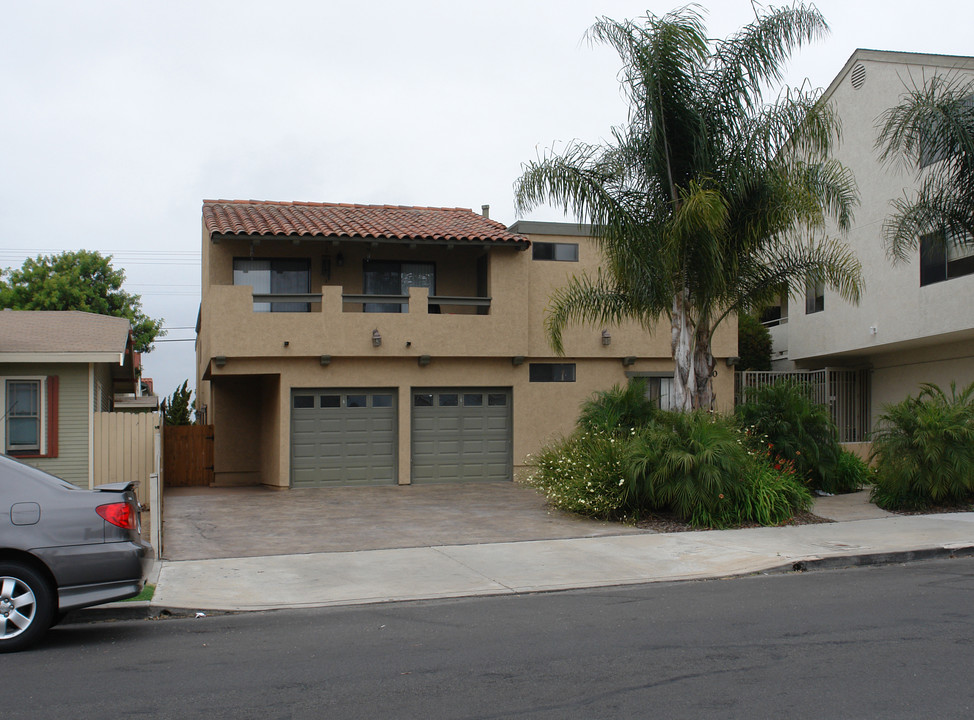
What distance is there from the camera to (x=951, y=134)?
50.1 ft

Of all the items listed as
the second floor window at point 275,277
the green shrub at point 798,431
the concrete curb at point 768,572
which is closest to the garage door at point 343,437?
the second floor window at point 275,277

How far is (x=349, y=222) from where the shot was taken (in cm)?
2036

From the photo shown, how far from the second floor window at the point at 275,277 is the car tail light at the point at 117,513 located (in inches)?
510

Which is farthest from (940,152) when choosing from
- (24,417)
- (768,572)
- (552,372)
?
(24,417)

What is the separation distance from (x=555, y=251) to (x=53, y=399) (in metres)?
11.2

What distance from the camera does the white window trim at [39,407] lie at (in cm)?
1600

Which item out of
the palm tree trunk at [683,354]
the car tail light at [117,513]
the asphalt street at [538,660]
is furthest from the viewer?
the palm tree trunk at [683,354]

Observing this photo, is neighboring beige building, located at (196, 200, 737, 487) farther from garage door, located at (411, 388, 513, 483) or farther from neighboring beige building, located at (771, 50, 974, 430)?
neighboring beige building, located at (771, 50, 974, 430)

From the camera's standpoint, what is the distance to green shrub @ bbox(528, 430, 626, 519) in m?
13.6

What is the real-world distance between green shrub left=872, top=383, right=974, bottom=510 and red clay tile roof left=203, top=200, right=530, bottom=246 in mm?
8822

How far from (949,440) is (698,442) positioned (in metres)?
4.14

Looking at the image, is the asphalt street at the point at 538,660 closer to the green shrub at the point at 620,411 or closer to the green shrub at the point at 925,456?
the green shrub at the point at 925,456

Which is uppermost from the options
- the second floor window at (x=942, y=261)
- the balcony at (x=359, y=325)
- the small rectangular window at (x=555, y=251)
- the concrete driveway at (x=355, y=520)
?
the small rectangular window at (x=555, y=251)

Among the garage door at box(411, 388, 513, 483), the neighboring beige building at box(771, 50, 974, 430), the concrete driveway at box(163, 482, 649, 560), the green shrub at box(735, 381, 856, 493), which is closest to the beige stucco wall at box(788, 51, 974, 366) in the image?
the neighboring beige building at box(771, 50, 974, 430)
